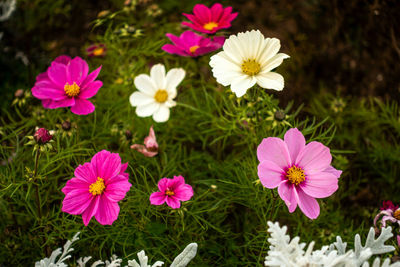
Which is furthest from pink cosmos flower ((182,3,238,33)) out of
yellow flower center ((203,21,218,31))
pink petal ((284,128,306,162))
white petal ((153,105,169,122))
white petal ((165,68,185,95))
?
pink petal ((284,128,306,162))

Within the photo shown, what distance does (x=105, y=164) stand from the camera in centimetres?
78

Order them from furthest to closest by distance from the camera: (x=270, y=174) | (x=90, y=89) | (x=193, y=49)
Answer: (x=193, y=49)
(x=90, y=89)
(x=270, y=174)

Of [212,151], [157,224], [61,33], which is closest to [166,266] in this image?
[157,224]

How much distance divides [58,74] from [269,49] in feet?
1.73

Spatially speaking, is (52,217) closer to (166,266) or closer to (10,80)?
(166,266)

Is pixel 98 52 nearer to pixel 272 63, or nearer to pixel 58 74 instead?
pixel 58 74

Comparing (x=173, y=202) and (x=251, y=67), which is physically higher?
(x=251, y=67)

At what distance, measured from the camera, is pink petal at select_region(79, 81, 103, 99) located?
35.0 inches

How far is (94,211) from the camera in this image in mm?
751

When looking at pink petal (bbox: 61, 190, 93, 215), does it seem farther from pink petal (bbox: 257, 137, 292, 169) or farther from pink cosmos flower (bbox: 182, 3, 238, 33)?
pink cosmos flower (bbox: 182, 3, 238, 33)

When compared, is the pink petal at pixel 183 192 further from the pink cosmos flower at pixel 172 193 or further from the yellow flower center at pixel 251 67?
the yellow flower center at pixel 251 67

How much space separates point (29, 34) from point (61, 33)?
0.21m

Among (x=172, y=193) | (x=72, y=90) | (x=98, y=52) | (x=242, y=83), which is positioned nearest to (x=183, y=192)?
(x=172, y=193)

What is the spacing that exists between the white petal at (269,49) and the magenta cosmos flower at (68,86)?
38cm
